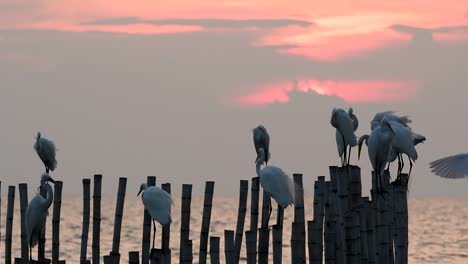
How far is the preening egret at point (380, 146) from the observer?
15492 millimetres

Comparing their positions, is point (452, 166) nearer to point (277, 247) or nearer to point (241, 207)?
point (277, 247)

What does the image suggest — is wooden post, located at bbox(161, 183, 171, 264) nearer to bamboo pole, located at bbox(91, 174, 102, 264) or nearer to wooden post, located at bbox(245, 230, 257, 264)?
bamboo pole, located at bbox(91, 174, 102, 264)

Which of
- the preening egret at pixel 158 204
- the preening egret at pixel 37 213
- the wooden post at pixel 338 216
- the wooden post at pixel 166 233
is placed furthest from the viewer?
the wooden post at pixel 166 233

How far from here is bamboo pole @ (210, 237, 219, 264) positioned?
42.6 ft

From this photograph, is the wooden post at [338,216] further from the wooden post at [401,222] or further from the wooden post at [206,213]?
the wooden post at [206,213]

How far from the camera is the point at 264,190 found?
15398 millimetres

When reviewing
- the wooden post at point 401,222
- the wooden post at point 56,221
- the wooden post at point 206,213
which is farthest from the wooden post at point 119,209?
the wooden post at point 401,222

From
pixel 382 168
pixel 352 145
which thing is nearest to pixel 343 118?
pixel 352 145

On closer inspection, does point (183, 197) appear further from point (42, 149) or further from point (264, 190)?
point (42, 149)

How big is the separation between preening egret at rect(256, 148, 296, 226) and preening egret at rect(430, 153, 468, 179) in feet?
5.93

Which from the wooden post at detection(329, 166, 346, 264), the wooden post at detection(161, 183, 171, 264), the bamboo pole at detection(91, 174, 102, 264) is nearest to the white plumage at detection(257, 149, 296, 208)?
the wooden post at detection(329, 166, 346, 264)

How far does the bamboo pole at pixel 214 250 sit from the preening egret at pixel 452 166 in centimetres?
315

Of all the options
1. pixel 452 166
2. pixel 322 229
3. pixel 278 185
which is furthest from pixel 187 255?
pixel 452 166

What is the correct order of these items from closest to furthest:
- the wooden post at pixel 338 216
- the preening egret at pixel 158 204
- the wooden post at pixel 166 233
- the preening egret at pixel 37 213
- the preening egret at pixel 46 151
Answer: the wooden post at pixel 338 216, the preening egret at pixel 37 213, the preening egret at pixel 158 204, the wooden post at pixel 166 233, the preening egret at pixel 46 151
